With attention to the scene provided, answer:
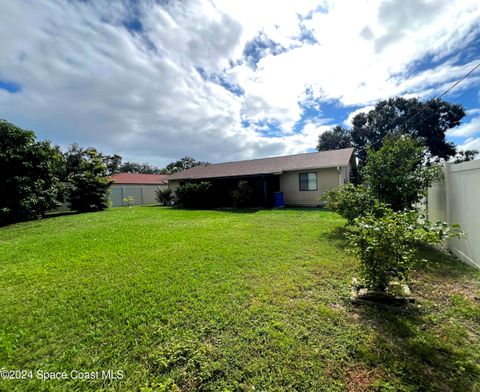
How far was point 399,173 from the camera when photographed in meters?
5.86

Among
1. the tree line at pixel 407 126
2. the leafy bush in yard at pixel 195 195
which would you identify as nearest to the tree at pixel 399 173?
the leafy bush in yard at pixel 195 195

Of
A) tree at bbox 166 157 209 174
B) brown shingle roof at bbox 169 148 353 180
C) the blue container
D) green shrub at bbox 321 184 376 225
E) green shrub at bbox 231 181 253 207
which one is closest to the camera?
green shrub at bbox 321 184 376 225

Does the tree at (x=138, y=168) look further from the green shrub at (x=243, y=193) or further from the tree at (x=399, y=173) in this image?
the tree at (x=399, y=173)

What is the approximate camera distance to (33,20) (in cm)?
606

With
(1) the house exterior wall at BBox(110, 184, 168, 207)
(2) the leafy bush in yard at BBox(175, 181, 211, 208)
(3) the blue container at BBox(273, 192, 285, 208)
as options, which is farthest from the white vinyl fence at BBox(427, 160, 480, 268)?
(1) the house exterior wall at BBox(110, 184, 168, 207)

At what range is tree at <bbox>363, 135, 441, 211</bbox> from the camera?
5.67 metres

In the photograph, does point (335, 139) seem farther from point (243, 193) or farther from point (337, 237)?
point (337, 237)

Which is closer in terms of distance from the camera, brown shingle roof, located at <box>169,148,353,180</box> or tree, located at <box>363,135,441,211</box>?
tree, located at <box>363,135,441,211</box>

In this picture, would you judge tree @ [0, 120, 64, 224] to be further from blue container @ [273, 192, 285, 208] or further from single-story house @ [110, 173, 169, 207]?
blue container @ [273, 192, 285, 208]

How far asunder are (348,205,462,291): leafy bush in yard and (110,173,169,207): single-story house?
21450 millimetres

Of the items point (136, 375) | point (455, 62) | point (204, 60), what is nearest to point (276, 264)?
point (136, 375)

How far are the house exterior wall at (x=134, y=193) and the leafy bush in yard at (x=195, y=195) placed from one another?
9.97 m

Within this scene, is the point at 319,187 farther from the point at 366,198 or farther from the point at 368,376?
the point at 368,376

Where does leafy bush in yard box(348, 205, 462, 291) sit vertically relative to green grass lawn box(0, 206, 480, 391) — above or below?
above
